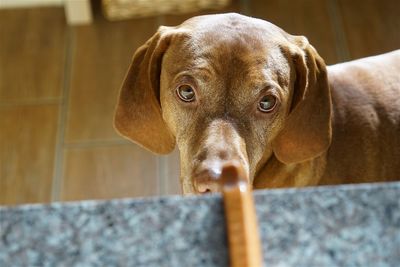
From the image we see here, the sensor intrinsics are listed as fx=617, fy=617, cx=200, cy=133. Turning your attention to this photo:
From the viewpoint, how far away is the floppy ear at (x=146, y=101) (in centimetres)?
151

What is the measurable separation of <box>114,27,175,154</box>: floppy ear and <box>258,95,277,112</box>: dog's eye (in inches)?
10.8

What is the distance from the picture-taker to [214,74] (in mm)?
1376

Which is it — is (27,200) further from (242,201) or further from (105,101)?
(242,201)

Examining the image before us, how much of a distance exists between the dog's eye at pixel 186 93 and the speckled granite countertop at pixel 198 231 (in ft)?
2.82

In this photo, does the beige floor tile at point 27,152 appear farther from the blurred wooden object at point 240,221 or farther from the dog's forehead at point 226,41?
the blurred wooden object at point 240,221

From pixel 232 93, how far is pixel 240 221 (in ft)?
2.92

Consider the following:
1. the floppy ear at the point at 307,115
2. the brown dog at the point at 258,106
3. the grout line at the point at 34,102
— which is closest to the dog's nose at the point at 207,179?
the brown dog at the point at 258,106

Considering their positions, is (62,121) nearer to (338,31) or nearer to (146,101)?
(146,101)

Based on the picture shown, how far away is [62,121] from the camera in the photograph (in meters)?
2.44

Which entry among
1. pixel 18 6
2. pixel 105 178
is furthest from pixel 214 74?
pixel 18 6

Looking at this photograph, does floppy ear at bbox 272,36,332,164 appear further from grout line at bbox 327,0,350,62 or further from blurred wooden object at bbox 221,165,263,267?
grout line at bbox 327,0,350,62

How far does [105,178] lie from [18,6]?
978mm

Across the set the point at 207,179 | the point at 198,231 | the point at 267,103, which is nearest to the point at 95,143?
the point at 267,103

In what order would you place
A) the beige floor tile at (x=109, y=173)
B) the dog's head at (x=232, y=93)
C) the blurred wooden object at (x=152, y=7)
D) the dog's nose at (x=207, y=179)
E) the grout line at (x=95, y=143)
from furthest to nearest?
the blurred wooden object at (x=152, y=7)
the grout line at (x=95, y=143)
the beige floor tile at (x=109, y=173)
the dog's head at (x=232, y=93)
the dog's nose at (x=207, y=179)
